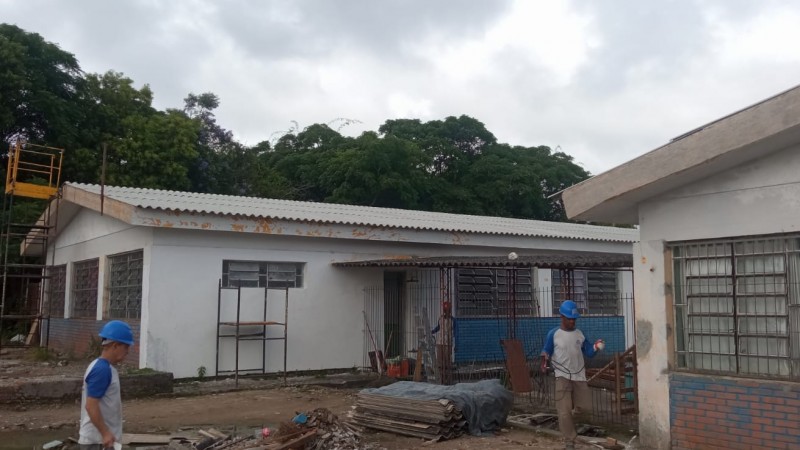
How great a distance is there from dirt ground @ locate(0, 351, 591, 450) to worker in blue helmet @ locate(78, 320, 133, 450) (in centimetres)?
415

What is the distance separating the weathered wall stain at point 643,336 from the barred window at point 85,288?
12.7 metres

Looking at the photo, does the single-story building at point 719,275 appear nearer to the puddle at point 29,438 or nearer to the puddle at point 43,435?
the puddle at point 43,435

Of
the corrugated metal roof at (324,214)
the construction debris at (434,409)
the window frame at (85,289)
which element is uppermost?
the corrugated metal roof at (324,214)

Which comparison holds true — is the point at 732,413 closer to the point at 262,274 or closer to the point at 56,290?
the point at 262,274

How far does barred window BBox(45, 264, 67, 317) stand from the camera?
18.5 meters

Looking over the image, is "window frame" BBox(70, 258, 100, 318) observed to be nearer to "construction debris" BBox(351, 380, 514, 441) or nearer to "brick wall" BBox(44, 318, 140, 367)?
"brick wall" BBox(44, 318, 140, 367)

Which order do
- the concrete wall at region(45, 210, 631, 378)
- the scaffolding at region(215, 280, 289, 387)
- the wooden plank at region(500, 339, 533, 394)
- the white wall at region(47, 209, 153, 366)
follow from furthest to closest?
the scaffolding at region(215, 280, 289, 387) → the white wall at region(47, 209, 153, 366) → the concrete wall at region(45, 210, 631, 378) → the wooden plank at region(500, 339, 533, 394)

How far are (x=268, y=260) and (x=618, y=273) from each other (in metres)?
9.78

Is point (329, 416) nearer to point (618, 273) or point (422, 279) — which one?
point (422, 279)

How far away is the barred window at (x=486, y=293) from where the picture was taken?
15.9m

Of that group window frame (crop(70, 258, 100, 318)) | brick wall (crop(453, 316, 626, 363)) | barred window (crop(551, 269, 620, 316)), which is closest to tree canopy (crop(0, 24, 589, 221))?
window frame (crop(70, 258, 100, 318))

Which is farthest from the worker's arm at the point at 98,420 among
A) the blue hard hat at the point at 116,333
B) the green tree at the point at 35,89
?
the green tree at the point at 35,89

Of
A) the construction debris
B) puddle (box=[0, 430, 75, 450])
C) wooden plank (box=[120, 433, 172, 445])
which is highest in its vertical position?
the construction debris

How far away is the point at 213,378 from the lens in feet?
42.8
